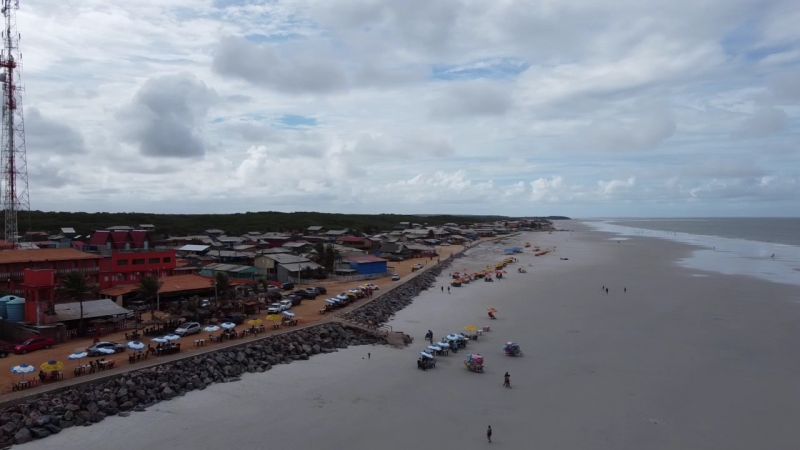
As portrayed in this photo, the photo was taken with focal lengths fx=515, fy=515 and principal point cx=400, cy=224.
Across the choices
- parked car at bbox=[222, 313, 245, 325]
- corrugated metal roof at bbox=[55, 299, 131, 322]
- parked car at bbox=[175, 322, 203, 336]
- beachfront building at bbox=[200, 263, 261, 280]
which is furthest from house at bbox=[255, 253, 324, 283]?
corrugated metal roof at bbox=[55, 299, 131, 322]

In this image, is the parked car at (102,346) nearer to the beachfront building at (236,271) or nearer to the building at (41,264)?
the building at (41,264)

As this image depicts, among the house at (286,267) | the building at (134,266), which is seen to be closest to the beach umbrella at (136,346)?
the building at (134,266)

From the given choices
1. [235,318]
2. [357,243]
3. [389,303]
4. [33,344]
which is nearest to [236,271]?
[389,303]

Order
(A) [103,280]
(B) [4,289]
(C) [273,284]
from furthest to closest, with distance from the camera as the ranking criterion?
(C) [273,284]
(A) [103,280]
(B) [4,289]

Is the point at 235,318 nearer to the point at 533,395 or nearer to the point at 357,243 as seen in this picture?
the point at 533,395

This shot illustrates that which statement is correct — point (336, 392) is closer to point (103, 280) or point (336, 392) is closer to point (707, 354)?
point (707, 354)

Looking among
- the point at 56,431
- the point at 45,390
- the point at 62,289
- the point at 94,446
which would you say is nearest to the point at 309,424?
the point at 94,446
